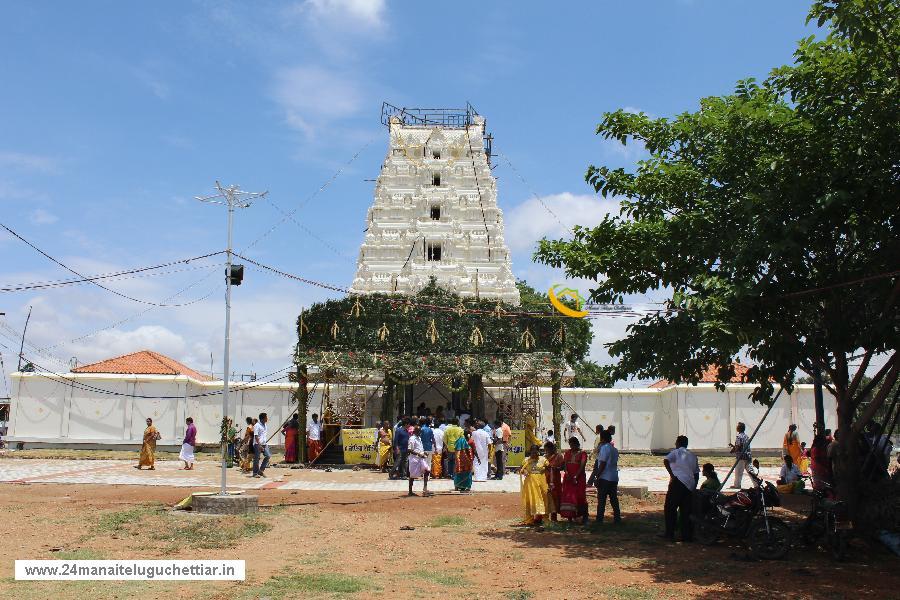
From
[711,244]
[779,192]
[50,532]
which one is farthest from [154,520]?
[779,192]

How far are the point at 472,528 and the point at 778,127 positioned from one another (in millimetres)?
7417

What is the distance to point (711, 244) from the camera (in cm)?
978

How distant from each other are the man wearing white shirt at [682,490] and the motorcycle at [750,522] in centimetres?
17

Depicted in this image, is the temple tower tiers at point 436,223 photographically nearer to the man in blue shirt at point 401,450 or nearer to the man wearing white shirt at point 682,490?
the man in blue shirt at point 401,450

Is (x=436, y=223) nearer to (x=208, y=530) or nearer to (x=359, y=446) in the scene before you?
(x=359, y=446)

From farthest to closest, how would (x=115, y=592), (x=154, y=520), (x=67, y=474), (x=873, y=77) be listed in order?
1. (x=67, y=474)
2. (x=154, y=520)
3. (x=873, y=77)
4. (x=115, y=592)

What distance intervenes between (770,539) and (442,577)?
4070 millimetres

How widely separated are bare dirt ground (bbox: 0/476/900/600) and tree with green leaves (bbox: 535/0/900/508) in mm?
2400

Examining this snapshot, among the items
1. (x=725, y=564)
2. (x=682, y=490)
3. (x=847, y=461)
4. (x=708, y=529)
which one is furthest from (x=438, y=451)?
(x=725, y=564)

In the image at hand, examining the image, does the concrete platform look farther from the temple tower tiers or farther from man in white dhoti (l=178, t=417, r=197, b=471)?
the temple tower tiers

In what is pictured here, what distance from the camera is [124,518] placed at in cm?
1174

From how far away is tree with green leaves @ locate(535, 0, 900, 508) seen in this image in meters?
8.91

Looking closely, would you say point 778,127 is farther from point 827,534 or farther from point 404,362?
point 404,362

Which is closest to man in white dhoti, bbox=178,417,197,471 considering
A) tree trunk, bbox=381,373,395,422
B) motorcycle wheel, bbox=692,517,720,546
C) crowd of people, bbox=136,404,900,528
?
crowd of people, bbox=136,404,900,528
